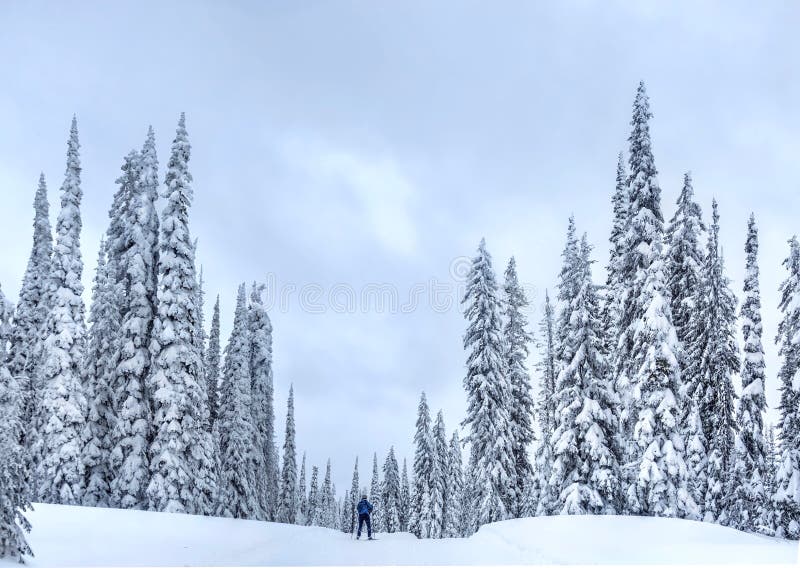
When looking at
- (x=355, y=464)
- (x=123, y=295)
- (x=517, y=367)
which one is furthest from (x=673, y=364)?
(x=355, y=464)

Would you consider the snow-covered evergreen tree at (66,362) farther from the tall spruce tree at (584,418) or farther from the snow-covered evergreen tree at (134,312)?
the tall spruce tree at (584,418)

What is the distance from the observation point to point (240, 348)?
48.0 meters

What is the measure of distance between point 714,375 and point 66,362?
32.2 metres

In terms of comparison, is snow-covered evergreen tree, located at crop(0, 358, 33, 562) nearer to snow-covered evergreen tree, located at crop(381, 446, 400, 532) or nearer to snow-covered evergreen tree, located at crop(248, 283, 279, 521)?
snow-covered evergreen tree, located at crop(248, 283, 279, 521)

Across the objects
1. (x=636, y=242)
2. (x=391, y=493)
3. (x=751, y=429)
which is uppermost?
(x=636, y=242)

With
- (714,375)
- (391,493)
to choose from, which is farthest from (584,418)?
(391,493)

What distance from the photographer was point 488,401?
38.2m

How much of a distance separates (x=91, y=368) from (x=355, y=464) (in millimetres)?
88867

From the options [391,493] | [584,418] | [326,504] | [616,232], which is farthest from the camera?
[326,504]

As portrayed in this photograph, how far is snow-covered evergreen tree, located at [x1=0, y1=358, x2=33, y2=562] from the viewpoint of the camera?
10.6m

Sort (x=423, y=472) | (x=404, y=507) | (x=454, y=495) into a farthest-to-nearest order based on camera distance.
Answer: (x=404, y=507)
(x=454, y=495)
(x=423, y=472)

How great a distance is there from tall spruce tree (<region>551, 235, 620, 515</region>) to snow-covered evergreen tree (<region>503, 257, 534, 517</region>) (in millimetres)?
7739

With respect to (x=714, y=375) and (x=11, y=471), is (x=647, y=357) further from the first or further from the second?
(x=11, y=471)

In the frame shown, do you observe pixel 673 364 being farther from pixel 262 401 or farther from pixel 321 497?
pixel 321 497
